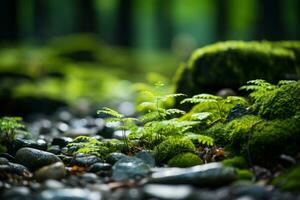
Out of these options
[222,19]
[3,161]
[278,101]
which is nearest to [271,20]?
[222,19]

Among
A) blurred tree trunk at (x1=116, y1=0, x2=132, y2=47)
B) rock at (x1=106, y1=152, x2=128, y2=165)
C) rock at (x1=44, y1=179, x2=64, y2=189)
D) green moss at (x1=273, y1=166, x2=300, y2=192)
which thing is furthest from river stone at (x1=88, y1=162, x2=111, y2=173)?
blurred tree trunk at (x1=116, y1=0, x2=132, y2=47)

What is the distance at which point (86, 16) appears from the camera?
1057 inches

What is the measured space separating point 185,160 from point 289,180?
130 centimetres

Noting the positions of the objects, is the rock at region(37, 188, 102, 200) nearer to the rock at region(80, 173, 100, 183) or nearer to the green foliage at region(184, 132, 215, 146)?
the rock at region(80, 173, 100, 183)

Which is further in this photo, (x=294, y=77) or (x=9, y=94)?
(x=9, y=94)

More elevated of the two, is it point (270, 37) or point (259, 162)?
point (270, 37)

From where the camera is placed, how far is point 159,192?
346cm

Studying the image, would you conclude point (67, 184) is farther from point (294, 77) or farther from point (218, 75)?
point (294, 77)

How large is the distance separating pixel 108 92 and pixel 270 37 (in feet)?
29.2

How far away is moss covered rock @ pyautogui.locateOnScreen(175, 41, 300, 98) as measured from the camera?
25.0 feet

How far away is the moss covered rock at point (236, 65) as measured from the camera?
25.0 feet

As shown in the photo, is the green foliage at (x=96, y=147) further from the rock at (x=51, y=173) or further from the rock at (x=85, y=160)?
the rock at (x=51, y=173)

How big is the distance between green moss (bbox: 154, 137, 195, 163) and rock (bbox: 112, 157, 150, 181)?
512 millimetres

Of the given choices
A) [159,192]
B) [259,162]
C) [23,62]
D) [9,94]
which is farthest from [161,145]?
[23,62]
